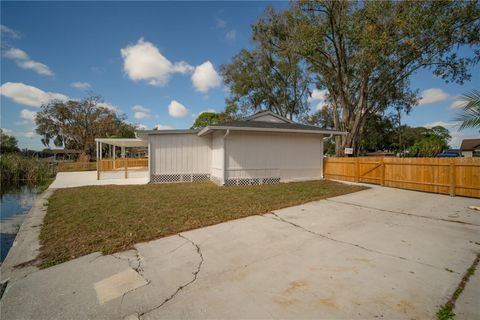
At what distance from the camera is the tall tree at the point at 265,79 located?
2114 centimetres

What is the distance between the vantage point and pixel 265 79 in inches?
938

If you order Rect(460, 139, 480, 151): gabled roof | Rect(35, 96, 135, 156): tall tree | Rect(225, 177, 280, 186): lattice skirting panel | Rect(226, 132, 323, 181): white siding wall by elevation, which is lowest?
Rect(225, 177, 280, 186): lattice skirting panel

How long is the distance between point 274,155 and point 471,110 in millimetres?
7388

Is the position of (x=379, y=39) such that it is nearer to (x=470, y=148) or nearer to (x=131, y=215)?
(x=131, y=215)

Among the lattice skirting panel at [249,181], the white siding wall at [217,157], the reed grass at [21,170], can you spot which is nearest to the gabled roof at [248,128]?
the white siding wall at [217,157]

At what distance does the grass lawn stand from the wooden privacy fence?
2493 millimetres

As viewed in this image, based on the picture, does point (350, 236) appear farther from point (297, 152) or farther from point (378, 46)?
point (378, 46)

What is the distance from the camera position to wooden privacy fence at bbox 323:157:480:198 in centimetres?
682

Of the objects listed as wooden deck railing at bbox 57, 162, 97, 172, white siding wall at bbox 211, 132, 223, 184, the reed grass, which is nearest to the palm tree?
white siding wall at bbox 211, 132, 223, 184

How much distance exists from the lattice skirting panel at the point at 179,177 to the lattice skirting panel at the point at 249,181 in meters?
2.29

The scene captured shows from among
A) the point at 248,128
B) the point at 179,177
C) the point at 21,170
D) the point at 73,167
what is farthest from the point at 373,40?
the point at 73,167

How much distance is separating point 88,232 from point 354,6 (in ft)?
54.4

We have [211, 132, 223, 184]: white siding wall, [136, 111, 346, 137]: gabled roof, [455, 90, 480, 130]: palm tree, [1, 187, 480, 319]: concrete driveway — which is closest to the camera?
[1, 187, 480, 319]: concrete driveway

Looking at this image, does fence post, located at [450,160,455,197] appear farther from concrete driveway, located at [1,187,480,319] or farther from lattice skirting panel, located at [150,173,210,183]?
lattice skirting panel, located at [150,173,210,183]
